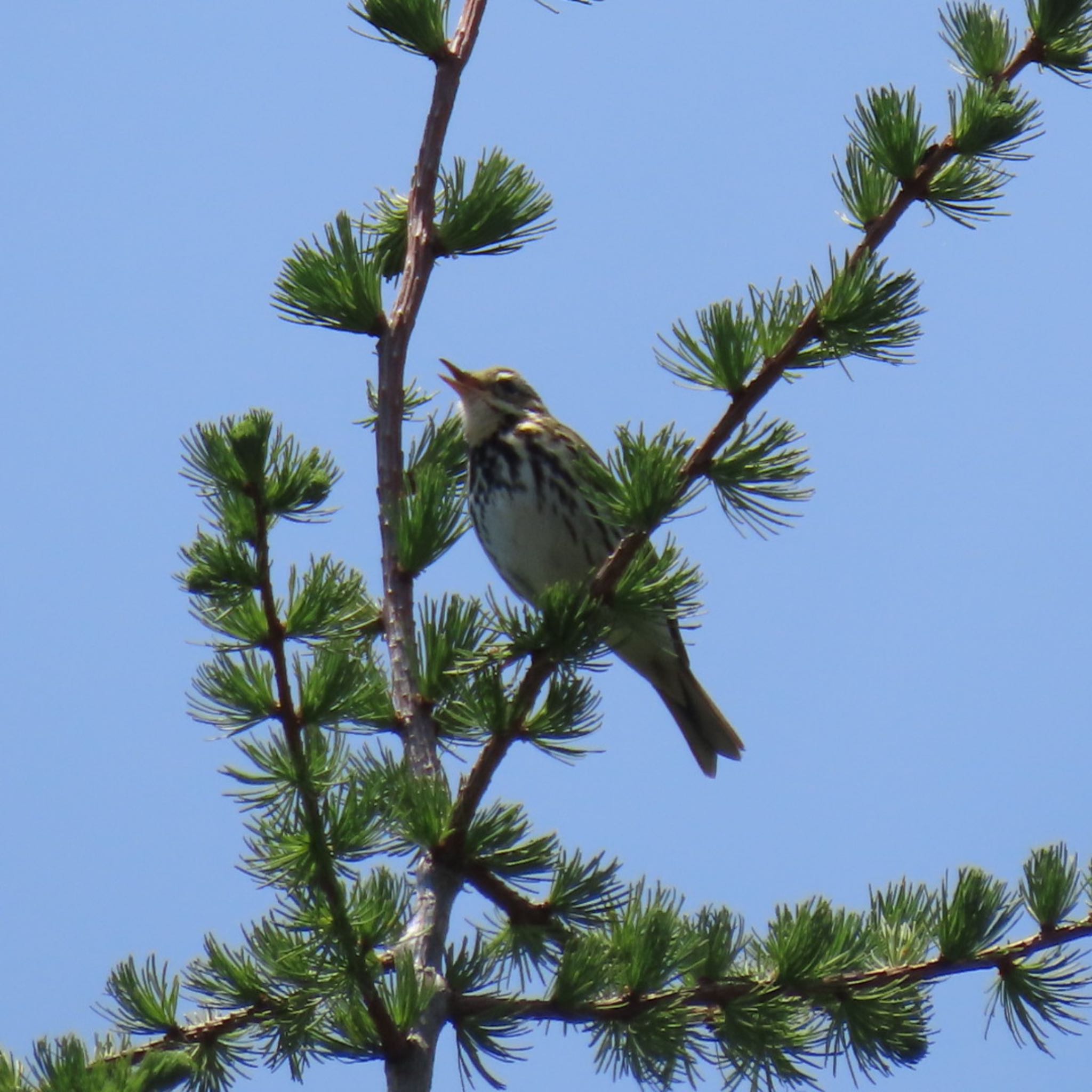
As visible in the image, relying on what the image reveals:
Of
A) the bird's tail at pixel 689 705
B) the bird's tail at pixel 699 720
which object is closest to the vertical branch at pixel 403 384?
the bird's tail at pixel 689 705

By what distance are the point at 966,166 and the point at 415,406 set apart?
4.77 ft

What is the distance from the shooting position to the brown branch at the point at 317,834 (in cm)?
201

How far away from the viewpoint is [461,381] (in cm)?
430

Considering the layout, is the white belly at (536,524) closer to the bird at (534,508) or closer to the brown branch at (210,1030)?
the bird at (534,508)

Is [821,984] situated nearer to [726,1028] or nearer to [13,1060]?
[726,1028]

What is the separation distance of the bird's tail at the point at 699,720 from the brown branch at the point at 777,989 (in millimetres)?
2213

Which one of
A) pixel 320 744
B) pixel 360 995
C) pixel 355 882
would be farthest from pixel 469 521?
pixel 360 995

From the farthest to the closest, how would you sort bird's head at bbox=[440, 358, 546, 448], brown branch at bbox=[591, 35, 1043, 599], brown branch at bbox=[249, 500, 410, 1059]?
bird's head at bbox=[440, 358, 546, 448], brown branch at bbox=[591, 35, 1043, 599], brown branch at bbox=[249, 500, 410, 1059]

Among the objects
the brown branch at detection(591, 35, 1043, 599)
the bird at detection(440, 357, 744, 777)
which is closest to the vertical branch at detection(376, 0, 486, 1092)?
the brown branch at detection(591, 35, 1043, 599)

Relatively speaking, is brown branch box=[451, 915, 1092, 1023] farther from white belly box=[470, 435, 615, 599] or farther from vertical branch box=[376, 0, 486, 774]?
white belly box=[470, 435, 615, 599]

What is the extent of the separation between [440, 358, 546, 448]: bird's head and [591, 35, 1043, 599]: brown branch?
2060mm

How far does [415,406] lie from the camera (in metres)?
3.32

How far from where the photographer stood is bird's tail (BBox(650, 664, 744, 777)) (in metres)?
4.62

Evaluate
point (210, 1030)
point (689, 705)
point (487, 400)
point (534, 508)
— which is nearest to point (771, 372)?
point (210, 1030)
